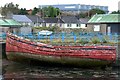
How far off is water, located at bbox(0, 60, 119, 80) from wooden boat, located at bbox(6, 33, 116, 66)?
1.95ft

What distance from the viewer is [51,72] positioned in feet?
75.5

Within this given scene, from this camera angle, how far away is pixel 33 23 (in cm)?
8988

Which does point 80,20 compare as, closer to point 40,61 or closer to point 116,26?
point 116,26

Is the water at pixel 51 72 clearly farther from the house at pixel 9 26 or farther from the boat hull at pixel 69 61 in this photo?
the house at pixel 9 26

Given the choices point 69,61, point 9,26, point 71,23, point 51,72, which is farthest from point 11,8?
point 51,72

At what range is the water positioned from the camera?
70.0 ft

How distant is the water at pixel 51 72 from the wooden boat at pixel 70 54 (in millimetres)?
596

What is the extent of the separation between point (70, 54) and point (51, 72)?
2156 millimetres

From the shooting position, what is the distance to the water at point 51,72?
840 inches

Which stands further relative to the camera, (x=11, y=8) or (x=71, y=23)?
(x=11, y=8)

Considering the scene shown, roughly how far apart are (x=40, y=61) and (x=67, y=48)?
236 centimetres

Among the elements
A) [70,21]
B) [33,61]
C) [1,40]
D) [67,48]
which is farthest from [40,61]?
[70,21]

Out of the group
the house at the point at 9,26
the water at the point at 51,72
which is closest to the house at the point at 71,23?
the house at the point at 9,26

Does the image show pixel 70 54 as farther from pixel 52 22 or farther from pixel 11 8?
pixel 11 8
